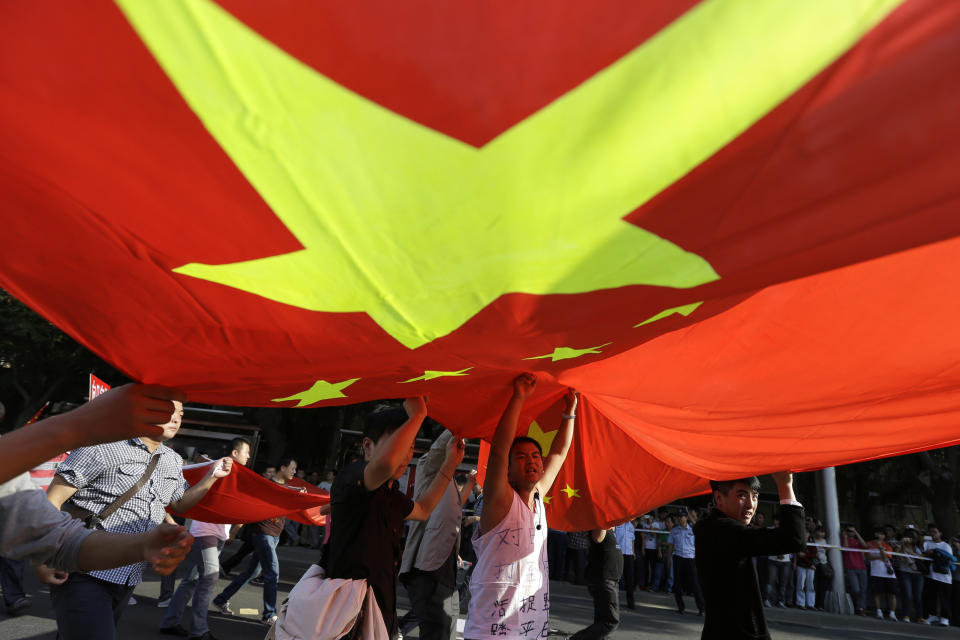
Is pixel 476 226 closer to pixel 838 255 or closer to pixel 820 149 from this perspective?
pixel 820 149

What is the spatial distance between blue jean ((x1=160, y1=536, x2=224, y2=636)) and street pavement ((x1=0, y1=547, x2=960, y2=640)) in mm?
297

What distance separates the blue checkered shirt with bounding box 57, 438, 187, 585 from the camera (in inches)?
133

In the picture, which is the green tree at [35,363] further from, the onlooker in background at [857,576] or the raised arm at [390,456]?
the onlooker in background at [857,576]

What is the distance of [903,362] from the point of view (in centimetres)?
300

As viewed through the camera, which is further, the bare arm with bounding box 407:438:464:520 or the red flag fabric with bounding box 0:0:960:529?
the bare arm with bounding box 407:438:464:520

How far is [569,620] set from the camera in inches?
389

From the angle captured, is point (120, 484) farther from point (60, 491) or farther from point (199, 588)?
point (199, 588)

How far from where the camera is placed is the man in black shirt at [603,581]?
6.58 m

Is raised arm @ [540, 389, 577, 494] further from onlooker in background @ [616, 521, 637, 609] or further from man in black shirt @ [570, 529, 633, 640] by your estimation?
onlooker in background @ [616, 521, 637, 609]

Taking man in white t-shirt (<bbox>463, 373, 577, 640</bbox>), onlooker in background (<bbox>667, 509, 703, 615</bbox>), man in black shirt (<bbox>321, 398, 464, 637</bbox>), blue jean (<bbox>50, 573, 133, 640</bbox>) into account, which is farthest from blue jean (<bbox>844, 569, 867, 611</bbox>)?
blue jean (<bbox>50, 573, 133, 640</bbox>)

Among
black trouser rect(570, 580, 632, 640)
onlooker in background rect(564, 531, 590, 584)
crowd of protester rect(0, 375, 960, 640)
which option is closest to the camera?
crowd of protester rect(0, 375, 960, 640)

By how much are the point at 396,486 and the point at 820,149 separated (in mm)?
2682

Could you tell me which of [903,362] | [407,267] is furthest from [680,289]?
[903,362]

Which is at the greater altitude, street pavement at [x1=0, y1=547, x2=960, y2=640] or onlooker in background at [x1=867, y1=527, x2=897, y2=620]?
onlooker in background at [x1=867, y1=527, x2=897, y2=620]
